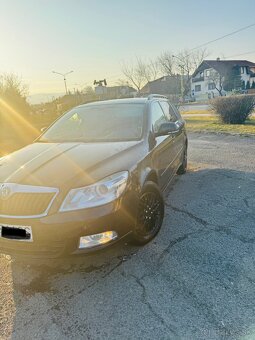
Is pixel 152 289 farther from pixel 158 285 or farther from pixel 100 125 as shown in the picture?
pixel 100 125

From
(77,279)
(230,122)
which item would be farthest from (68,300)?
(230,122)

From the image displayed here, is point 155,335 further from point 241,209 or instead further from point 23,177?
point 241,209

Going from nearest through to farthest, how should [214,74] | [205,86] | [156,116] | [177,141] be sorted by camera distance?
[156,116]
[177,141]
[214,74]
[205,86]

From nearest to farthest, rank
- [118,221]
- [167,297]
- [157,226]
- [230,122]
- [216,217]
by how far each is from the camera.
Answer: [167,297] < [118,221] < [157,226] < [216,217] < [230,122]

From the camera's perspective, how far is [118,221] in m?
2.75

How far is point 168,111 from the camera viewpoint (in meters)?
5.45

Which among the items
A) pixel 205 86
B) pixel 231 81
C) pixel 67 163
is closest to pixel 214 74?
pixel 231 81

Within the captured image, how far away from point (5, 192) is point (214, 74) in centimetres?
6185

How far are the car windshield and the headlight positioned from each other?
1.10 m

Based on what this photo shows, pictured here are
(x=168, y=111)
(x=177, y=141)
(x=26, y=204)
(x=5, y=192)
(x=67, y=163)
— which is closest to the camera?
(x=26, y=204)

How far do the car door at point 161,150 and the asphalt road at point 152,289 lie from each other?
0.65 meters

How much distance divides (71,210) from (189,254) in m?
1.41

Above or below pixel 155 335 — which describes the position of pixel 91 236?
above

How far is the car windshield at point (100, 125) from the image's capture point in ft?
12.8
